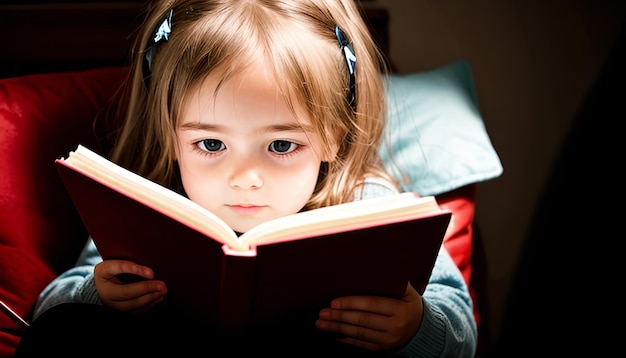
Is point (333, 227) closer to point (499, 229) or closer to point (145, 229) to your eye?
point (145, 229)

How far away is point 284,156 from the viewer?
0.91 meters

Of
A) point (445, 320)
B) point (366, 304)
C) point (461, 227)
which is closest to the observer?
point (366, 304)

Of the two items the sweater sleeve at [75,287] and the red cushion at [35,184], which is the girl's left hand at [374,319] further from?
the red cushion at [35,184]

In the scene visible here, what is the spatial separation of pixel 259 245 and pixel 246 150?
204 mm

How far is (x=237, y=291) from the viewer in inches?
30.1

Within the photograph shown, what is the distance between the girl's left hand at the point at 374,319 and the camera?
2.73 feet

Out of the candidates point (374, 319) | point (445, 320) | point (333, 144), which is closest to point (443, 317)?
point (445, 320)

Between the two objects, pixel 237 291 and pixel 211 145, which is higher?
pixel 211 145

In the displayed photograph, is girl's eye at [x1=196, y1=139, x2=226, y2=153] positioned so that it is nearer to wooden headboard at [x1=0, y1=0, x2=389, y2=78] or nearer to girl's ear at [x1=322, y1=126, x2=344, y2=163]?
girl's ear at [x1=322, y1=126, x2=344, y2=163]

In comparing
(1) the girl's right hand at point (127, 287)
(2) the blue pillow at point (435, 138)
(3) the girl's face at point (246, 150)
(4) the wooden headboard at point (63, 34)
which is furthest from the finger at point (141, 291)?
(4) the wooden headboard at point (63, 34)

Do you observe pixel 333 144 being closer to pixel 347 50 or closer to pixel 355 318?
pixel 347 50

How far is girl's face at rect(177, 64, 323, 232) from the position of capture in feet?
2.80

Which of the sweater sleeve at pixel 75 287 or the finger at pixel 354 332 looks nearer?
the finger at pixel 354 332

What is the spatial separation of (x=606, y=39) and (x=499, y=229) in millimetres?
538
